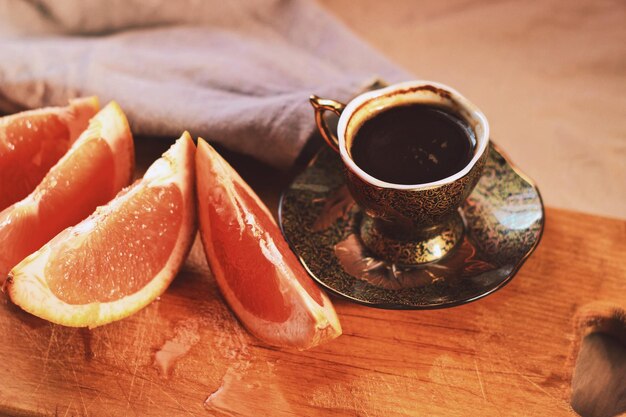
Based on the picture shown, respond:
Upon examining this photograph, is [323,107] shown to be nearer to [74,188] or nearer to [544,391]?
[74,188]

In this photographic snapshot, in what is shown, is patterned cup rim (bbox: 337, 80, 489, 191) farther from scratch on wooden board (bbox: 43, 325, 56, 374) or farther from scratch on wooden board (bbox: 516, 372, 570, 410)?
scratch on wooden board (bbox: 43, 325, 56, 374)

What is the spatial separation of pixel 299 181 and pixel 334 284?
0.27 metres

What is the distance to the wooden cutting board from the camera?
1.00 meters

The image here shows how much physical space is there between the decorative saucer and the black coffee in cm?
17

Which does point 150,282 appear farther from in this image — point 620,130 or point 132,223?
point 620,130

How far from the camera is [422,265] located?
1.16m

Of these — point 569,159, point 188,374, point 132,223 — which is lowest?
point 569,159

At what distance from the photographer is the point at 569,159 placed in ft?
5.44

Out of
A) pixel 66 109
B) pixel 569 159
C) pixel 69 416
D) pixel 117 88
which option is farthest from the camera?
pixel 569 159

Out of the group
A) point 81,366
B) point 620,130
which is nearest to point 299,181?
point 81,366

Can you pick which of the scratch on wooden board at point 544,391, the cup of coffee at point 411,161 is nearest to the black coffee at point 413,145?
the cup of coffee at point 411,161

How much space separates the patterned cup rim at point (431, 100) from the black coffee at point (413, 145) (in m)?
0.02

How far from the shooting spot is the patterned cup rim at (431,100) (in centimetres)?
102

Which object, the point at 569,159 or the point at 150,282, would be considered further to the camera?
the point at 569,159
